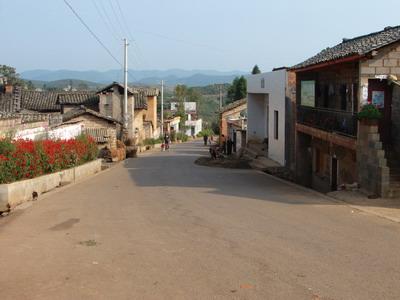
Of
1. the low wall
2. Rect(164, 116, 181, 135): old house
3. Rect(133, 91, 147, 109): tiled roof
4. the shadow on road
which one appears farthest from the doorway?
Rect(164, 116, 181, 135): old house

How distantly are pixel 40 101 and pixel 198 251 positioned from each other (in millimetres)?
56718

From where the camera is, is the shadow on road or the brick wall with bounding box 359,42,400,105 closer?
the shadow on road

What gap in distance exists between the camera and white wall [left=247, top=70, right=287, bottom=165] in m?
32.2

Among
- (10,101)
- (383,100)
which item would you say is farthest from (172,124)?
(383,100)

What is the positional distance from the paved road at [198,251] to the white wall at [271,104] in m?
16.2

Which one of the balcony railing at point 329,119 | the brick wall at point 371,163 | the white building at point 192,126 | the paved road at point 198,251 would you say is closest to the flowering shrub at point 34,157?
the paved road at point 198,251

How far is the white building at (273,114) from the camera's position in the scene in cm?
3127

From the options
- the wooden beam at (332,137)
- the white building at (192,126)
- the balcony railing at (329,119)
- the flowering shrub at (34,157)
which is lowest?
the white building at (192,126)

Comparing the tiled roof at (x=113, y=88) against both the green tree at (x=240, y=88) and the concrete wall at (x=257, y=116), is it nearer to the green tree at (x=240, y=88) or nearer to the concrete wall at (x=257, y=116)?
the concrete wall at (x=257, y=116)

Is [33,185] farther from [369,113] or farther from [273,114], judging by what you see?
[273,114]

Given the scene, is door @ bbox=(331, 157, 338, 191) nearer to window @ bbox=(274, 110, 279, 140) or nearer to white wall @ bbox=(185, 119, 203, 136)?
window @ bbox=(274, 110, 279, 140)

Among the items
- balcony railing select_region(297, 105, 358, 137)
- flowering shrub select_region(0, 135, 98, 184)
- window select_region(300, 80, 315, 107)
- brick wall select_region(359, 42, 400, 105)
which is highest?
brick wall select_region(359, 42, 400, 105)

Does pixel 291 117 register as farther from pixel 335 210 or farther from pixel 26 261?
pixel 26 261

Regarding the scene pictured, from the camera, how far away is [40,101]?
62812 millimetres
